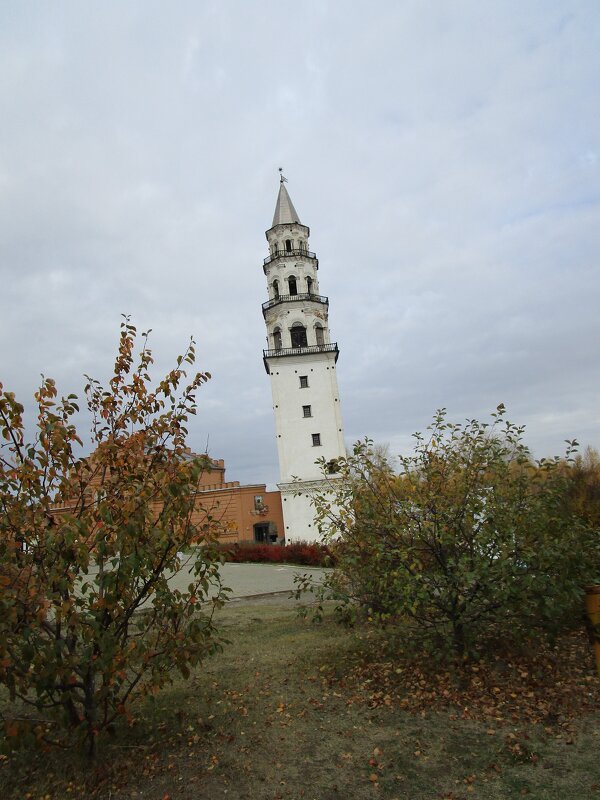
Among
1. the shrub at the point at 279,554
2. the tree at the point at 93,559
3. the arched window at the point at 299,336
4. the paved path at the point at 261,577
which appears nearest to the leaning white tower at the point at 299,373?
the arched window at the point at 299,336

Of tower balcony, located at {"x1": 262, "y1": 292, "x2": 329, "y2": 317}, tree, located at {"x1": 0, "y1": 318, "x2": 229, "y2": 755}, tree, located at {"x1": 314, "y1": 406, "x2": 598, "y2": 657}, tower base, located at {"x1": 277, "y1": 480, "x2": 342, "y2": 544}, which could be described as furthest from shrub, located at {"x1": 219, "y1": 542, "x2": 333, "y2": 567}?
tree, located at {"x1": 0, "y1": 318, "x2": 229, "y2": 755}

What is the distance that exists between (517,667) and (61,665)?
4415 millimetres

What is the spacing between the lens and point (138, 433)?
4.79m

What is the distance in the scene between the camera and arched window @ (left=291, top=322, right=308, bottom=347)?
107 feet

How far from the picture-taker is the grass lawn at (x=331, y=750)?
3.87 metres

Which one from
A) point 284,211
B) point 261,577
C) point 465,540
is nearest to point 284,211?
point 284,211

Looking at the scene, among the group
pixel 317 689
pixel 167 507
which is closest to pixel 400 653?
pixel 317 689

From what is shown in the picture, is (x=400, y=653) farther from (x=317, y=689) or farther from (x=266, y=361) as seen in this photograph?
(x=266, y=361)

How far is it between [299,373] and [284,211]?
1110 cm

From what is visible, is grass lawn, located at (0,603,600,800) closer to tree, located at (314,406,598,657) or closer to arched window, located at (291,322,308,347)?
tree, located at (314,406,598,657)

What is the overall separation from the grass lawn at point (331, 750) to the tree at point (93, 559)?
46 centimetres

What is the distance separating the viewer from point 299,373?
31672 mm

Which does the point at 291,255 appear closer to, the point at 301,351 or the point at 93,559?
the point at 301,351

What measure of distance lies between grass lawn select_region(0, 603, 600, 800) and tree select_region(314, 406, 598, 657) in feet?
2.43
